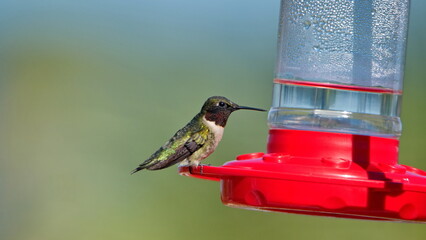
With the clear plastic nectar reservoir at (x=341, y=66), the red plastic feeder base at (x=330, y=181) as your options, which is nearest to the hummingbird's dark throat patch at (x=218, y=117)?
the clear plastic nectar reservoir at (x=341, y=66)

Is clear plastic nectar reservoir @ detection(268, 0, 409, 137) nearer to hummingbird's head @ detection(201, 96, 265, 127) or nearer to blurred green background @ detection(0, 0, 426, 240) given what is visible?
hummingbird's head @ detection(201, 96, 265, 127)

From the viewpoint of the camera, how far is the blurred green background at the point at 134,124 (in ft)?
23.1

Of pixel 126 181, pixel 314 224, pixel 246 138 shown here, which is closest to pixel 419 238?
pixel 314 224

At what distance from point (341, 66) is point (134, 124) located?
4297mm

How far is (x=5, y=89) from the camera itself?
9086 mm

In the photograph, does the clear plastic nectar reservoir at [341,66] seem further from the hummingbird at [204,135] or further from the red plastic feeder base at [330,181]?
the hummingbird at [204,135]

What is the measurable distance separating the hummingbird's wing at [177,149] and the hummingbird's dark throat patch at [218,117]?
0.29 feet

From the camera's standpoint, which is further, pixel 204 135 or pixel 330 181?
pixel 204 135

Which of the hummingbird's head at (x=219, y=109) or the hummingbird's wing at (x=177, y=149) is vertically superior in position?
the hummingbird's head at (x=219, y=109)

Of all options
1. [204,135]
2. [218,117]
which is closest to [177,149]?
[204,135]

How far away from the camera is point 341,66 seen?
3.76 meters

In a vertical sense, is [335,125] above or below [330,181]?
above

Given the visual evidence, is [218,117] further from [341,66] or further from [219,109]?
[341,66]

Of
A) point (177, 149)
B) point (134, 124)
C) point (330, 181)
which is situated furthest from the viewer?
point (134, 124)
